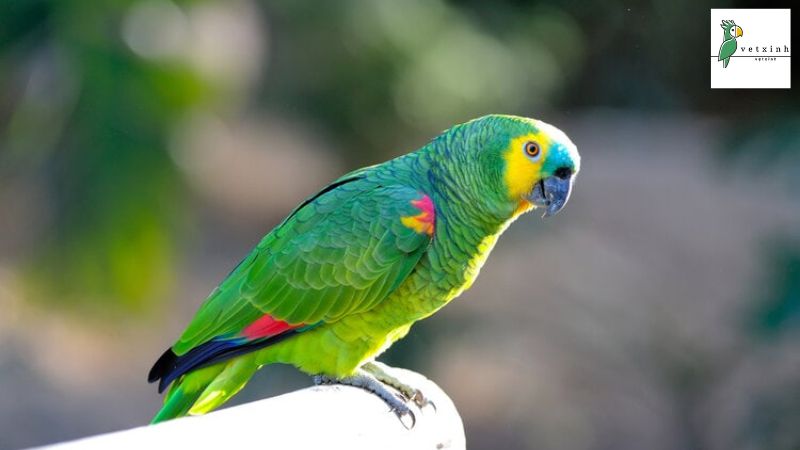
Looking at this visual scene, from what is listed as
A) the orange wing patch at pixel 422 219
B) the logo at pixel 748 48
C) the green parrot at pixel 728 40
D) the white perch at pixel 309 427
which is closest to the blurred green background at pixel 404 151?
the logo at pixel 748 48

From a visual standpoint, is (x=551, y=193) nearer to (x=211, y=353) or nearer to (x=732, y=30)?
(x=211, y=353)

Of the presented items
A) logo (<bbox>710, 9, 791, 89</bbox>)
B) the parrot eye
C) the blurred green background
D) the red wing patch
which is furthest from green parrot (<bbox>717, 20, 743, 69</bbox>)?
the red wing patch

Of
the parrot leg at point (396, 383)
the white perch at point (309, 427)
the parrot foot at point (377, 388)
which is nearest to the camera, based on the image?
the white perch at point (309, 427)

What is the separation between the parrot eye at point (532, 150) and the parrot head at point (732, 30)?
187cm

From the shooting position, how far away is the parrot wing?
2.10 metres

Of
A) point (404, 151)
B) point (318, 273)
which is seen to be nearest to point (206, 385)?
point (318, 273)

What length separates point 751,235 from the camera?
566 cm

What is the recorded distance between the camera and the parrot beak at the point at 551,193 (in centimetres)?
207

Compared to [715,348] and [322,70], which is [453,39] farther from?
[715,348]

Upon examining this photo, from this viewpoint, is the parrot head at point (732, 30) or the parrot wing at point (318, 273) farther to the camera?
the parrot head at point (732, 30)

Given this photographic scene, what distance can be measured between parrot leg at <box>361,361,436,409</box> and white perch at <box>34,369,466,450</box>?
0.8 inches

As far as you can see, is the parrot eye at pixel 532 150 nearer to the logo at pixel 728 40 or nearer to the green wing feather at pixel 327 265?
the green wing feather at pixel 327 265

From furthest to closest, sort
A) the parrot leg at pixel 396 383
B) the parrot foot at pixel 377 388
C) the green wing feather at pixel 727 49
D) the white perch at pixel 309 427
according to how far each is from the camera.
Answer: the green wing feather at pixel 727 49 → the parrot leg at pixel 396 383 → the parrot foot at pixel 377 388 → the white perch at pixel 309 427

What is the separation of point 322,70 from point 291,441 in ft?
12.6
